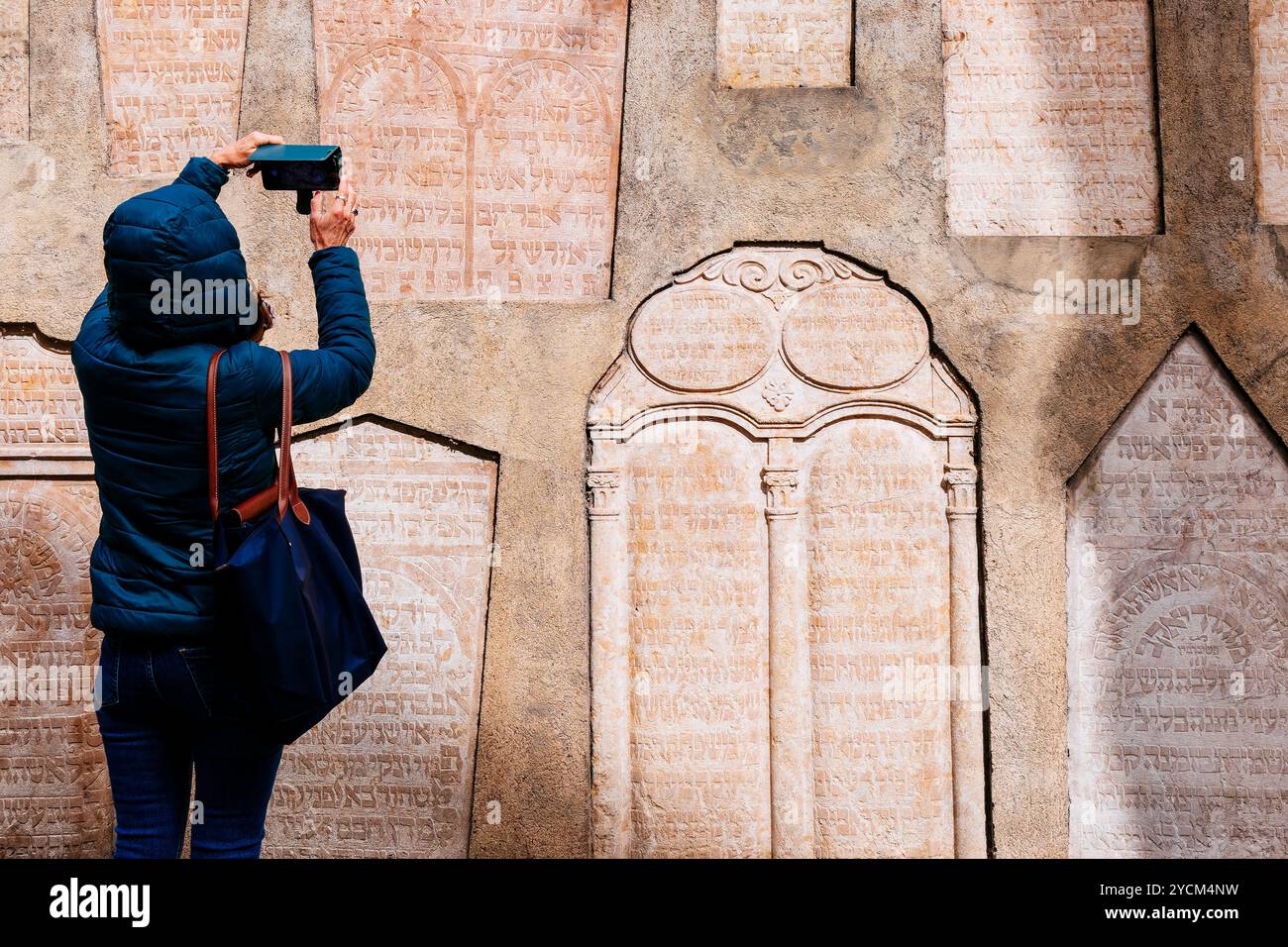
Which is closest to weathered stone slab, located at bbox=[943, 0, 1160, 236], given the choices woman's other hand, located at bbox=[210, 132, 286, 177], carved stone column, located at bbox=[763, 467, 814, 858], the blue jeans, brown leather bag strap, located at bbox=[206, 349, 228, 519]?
carved stone column, located at bbox=[763, 467, 814, 858]

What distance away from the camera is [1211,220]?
4160 millimetres

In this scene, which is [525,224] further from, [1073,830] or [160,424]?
[1073,830]

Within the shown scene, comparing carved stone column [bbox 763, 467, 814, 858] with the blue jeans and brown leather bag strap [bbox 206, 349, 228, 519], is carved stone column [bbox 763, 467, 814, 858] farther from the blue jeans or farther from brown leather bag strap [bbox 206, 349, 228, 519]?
brown leather bag strap [bbox 206, 349, 228, 519]

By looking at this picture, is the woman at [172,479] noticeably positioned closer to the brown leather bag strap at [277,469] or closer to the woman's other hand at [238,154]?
the brown leather bag strap at [277,469]

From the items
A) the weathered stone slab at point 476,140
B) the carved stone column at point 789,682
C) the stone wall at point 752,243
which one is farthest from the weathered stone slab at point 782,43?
the carved stone column at point 789,682

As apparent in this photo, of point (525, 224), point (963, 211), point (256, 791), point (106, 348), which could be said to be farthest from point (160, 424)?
point (963, 211)

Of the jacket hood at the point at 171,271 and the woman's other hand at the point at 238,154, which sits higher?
the woman's other hand at the point at 238,154

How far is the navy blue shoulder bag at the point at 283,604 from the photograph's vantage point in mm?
2443

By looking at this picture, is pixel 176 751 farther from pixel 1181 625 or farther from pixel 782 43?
pixel 1181 625

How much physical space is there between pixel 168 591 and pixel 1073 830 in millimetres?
3108

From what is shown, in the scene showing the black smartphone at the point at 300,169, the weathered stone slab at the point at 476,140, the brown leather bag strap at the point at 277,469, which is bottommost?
the brown leather bag strap at the point at 277,469

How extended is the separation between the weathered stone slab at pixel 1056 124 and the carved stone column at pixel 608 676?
1.59m
